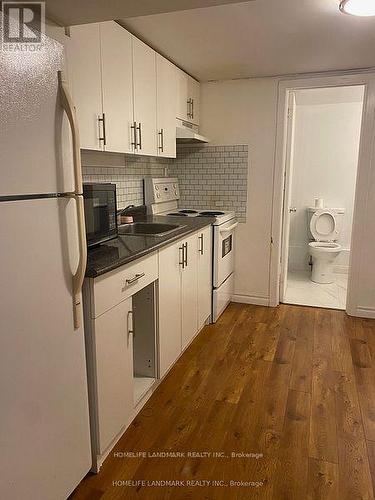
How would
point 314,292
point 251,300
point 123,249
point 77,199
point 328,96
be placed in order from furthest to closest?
point 314,292
point 328,96
point 251,300
point 123,249
point 77,199

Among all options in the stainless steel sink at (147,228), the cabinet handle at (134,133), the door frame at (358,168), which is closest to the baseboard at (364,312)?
the door frame at (358,168)

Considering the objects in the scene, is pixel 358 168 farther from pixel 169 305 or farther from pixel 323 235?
pixel 169 305

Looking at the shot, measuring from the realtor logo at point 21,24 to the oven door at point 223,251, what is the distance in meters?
2.20

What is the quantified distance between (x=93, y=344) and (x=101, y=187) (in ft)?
3.10

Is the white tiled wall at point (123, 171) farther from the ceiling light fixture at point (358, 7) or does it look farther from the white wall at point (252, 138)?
the ceiling light fixture at point (358, 7)

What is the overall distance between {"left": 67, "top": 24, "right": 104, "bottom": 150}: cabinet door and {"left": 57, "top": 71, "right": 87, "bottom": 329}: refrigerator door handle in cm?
51

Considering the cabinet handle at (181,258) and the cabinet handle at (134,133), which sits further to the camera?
the cabinet handle at (181,258)

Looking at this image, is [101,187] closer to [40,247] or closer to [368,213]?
[40,247]

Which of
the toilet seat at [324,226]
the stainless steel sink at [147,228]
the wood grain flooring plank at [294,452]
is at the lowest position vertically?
the wood grain flooring plank at [294,452]

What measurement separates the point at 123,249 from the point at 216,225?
4.73 ft

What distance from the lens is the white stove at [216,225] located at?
3256mm

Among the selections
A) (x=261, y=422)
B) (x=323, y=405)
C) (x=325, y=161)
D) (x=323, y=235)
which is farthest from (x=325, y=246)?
(x=261, y=422)

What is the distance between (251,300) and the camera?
3.92 m

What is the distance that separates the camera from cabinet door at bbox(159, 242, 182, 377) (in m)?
2.26
